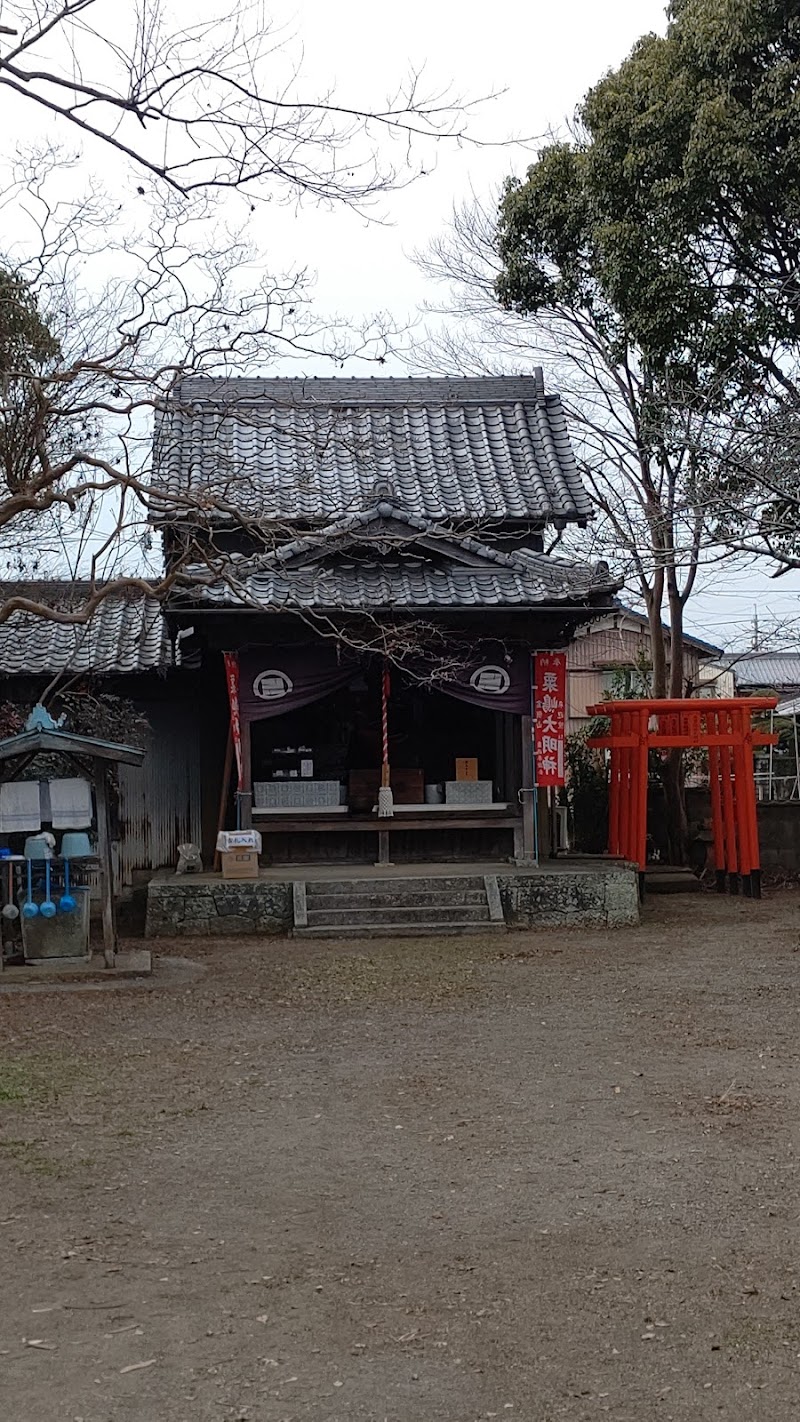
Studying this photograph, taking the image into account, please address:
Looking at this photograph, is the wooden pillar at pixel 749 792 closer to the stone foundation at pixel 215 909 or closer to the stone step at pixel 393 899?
the stone step at pixel 393 899

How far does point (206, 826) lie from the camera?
16703mm

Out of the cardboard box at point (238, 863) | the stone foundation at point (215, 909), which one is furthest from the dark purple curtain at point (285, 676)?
the stone foundation at point (215, 909)

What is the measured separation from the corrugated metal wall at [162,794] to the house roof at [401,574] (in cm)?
227

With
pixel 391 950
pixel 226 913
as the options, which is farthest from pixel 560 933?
pixel 226 913

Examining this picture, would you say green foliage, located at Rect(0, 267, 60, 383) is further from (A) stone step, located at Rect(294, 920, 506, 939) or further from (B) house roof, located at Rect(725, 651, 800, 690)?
(B) house roof, located at Rect(725, 651, 800, 690)

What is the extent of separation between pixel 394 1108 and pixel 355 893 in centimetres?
714

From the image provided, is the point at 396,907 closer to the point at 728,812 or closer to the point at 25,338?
the point at 728,812

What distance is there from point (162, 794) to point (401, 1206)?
1156 centimetres

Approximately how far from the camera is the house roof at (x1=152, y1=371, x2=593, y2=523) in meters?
17.1

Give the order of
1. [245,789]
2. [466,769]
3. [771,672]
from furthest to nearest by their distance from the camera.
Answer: [771,672] < [466,769] < [245,789]

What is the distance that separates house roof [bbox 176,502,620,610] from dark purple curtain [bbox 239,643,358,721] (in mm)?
720

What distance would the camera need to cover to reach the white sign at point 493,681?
50.2 ft

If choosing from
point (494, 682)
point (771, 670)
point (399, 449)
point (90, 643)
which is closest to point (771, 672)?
point (771, 670)

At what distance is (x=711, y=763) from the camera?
16906mm
